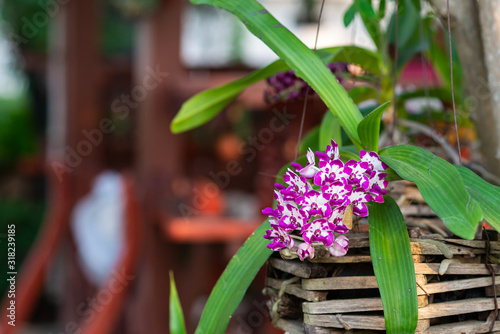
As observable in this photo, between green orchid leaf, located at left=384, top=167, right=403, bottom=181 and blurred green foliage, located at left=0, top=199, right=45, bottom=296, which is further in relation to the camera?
blurred green foliage, located at left=0, top=199, right=45, bottom=296

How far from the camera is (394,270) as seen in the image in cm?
43

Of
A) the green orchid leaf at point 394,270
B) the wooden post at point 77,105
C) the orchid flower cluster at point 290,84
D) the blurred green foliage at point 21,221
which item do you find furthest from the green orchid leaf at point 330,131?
the blurred green foliage at point 21,221

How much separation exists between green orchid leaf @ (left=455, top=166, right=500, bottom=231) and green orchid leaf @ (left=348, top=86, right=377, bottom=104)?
0.27 metres

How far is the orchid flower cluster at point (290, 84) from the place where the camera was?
0.64 meters

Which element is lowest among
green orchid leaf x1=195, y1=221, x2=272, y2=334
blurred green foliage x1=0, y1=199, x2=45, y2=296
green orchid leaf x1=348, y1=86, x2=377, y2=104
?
green orchid leaf x1=195, y1=221, x2=272, y2=334

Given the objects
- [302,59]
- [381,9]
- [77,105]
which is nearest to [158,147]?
[77,105]

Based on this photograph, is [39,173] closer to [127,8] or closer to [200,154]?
[200,154]

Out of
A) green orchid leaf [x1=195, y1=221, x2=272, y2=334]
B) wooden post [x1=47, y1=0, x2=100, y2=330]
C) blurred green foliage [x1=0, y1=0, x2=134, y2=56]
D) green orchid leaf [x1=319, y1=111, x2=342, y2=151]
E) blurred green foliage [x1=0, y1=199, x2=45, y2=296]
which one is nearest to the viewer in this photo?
green orchid leaf [x1=195, y1=221, x2=272, y2=334]

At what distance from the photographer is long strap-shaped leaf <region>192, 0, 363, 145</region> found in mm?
494

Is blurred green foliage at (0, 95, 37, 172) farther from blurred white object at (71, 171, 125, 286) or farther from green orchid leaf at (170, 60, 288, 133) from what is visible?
green orchid leaf at (170, 60, 288, 133)

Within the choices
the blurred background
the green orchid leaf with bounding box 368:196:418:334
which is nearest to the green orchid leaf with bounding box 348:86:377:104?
the blurred background

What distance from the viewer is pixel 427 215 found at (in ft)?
2.05

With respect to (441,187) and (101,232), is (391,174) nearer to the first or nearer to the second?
(441,187)

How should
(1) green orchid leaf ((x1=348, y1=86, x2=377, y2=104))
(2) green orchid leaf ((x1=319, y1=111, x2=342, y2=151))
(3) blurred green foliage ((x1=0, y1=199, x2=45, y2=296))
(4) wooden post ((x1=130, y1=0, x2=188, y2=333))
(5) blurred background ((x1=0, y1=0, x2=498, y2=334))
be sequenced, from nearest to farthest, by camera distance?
(2) green orchid leaf ((x1=319, y1=111, x2=342, y2=151)), (1) green orchid leaf ((x1=348, y1=86, x2=377, y2=104)), (5) blurred background ((x1=0, y1=0, x2=498, y2=334)), (4) wooden post ((x1=130, y1=0, x2=188, y2=333)), (3) blurred green foliage ((x1=0, y1=199, x2=45, y2=296))
